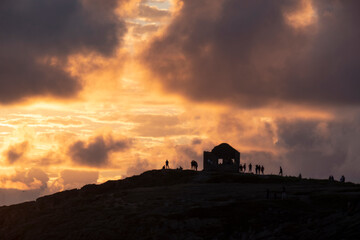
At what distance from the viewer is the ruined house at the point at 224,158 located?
136 m

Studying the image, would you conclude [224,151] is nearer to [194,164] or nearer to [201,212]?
[194,164]

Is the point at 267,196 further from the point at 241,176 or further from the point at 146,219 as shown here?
the point at 241,176

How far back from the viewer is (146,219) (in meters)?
90.1

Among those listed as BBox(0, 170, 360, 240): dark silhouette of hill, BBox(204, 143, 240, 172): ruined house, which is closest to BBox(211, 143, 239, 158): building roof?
BBox(204, 143, 240, 172): ruined house

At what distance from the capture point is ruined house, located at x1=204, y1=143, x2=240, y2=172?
136000 millimetres

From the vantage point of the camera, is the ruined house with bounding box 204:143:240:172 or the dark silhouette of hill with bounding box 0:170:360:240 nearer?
the dark silhouette of hill with bounding box 0:170:360:240

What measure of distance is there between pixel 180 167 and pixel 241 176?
1815 cm

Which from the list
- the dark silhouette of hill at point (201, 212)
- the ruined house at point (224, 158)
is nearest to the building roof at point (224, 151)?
the ruined house at point (224, 158)

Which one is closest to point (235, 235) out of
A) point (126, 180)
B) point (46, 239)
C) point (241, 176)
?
point (46, 239)

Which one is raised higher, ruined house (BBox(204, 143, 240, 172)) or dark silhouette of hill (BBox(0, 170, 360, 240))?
ruined house (BBox(204, 143, 240, 172))

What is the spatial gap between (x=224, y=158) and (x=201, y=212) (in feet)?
162

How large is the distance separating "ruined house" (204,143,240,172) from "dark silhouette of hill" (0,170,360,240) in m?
12.1

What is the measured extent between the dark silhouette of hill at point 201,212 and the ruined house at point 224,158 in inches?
476

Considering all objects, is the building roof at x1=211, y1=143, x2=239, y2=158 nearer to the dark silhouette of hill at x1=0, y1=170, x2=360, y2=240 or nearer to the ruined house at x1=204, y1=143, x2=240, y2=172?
the ruined house at x1=204, y1=143, x2=240, y2=172
